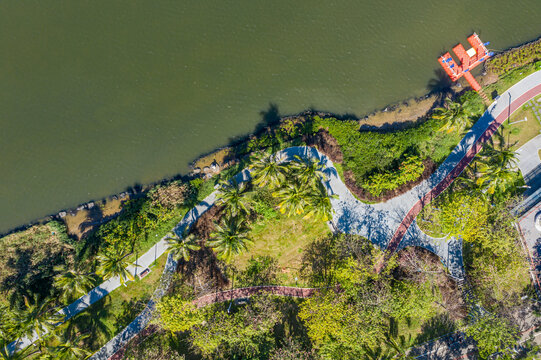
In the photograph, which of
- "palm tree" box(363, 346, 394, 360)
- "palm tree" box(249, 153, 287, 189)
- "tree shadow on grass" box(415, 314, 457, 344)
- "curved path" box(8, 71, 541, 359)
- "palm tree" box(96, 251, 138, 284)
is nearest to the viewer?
"palm tree" box(249, 153, 287, 189)

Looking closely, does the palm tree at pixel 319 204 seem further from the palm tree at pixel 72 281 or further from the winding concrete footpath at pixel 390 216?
the palm tree at pixel 72 281

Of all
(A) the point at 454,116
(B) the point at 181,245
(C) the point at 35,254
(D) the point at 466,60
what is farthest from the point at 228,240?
(D) the point at 466,60

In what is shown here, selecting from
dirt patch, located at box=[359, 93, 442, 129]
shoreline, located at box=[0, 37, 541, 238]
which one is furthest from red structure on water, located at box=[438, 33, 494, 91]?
dirt patch, located at box=[359, 93, 442, 129]

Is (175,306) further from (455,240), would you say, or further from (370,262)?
(455,240)

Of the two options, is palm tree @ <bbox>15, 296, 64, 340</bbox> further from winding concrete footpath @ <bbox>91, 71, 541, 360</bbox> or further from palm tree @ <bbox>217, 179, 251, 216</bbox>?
palm tree @ <bbox>217, 179, 251, 216</bbox>

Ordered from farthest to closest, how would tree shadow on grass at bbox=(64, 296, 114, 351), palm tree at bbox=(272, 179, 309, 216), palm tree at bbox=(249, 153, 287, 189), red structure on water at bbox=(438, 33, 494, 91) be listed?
red structure on water at bbox=(438, 33, 494, 91)
tree shadow on grass at bbox=(64, 296, 114, 351)
palm tree at bbox=(272, 179, 309, 216)
palm tree at bbox=(249, 153, 287, 189)

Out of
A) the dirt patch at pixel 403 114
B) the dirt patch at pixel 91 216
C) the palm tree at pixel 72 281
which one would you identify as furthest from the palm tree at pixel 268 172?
the palm tree at pixel 72 281
